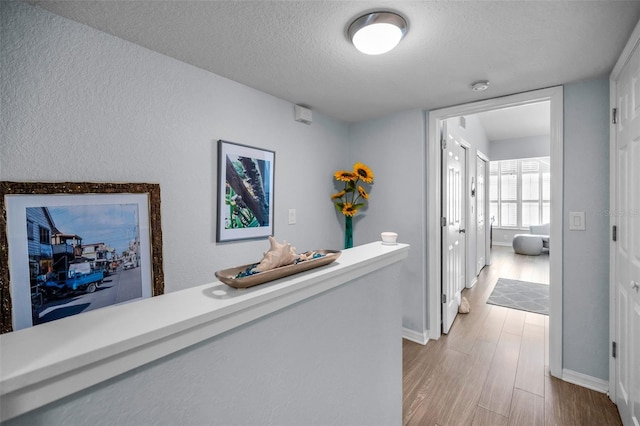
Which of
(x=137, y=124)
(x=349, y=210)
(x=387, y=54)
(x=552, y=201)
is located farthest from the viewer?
(x=349, y=210)

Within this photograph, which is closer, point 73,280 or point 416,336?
point 73,280

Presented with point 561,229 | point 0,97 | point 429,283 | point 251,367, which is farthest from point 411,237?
point 0,97

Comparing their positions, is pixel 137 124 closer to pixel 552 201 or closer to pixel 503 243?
pixel 552 201

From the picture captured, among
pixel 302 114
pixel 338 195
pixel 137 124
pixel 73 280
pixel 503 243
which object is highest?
pixel 302 114

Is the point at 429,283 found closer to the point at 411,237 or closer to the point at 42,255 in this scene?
the point at 411,237

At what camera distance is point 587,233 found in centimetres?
202

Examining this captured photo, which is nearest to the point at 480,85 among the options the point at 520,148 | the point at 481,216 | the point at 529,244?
the point at 481,216

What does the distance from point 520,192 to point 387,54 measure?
693 cm

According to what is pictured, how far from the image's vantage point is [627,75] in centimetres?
159

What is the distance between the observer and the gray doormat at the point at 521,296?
11.3 feet

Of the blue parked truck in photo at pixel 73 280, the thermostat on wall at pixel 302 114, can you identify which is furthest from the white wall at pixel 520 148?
the blue parked truck in photo at pixel 73 280

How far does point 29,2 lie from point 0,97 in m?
0.42

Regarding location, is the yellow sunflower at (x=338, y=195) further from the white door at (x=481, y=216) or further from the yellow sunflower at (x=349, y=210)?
the white door at (x=481, y=216)

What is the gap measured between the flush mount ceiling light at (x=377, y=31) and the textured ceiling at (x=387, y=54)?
37mm
